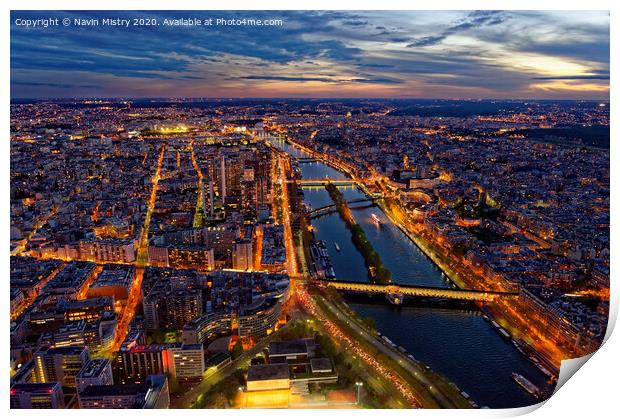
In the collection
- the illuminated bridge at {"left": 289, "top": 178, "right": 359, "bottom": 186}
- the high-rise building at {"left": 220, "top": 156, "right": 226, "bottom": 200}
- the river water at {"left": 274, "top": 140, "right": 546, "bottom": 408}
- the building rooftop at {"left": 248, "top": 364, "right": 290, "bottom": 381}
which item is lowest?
the river water at {"left": 274, "top": 140, "right": 546, "bottom": 408}

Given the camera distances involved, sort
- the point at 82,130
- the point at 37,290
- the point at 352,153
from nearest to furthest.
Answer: the point at 37,290 < the point at 82,130 < the point at 352,153

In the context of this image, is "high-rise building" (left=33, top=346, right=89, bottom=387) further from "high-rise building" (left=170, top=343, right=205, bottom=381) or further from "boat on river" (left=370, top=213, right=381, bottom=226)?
"boat on river" (left=370, top=213, right=381, bottom=226)

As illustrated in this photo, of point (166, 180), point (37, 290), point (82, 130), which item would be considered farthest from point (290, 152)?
point (37, 290)

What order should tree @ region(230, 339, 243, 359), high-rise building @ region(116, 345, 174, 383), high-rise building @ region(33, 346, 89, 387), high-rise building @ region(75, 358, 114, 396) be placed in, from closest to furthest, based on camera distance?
high-rise building @ region(75, 358, 114, 396) < high-rise building @ region(33, 346, 89, 387) < high-rise building @ region(116, 345, 174, 383) < tree @ region(230, 339, 243, 359)

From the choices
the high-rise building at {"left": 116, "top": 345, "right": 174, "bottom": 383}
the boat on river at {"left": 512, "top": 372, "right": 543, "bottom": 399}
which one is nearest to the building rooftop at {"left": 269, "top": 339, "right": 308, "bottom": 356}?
the high-rise building at {"left": 116, "top": 345, "right": 174, "bottom": 383}

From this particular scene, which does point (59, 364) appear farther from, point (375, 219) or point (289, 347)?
point (375, 219)

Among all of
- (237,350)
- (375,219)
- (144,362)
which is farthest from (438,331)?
(375,219)
